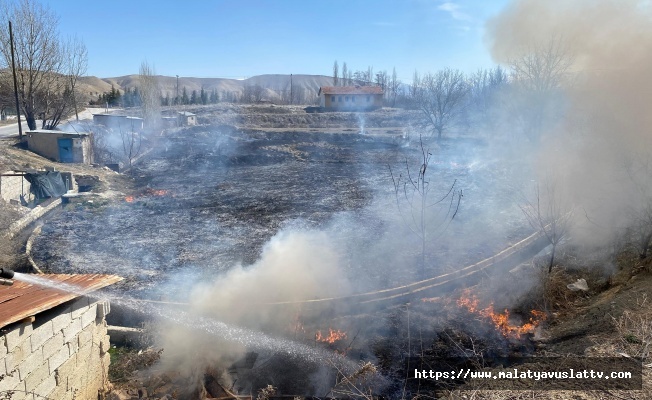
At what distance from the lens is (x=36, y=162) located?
18.8 metres

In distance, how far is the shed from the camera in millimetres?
3951

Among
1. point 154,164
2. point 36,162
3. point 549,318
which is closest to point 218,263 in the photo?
point 549,318

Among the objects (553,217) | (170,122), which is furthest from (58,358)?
(170,122)

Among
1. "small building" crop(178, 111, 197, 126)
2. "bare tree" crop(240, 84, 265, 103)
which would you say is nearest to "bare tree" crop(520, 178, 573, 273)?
"small building" crop(178, 111, 197, 126)

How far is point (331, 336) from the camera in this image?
7.11m

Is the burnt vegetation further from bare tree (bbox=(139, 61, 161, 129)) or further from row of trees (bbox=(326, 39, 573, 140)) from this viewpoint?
bare tree (bbox=(139, 61, 161, 129))

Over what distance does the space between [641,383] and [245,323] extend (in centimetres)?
581

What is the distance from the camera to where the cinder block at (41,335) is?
13.9 feet

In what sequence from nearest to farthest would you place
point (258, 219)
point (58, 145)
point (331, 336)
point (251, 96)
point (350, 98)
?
point (331, 336) → point (258, 219) → point (58, 145) → point (350, 98) → point (251, 96)

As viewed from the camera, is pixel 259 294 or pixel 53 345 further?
pixel 259 294

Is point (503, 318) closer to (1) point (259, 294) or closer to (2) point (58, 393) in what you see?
(1) point (259, 294)

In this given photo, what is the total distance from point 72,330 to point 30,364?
696 millimetres

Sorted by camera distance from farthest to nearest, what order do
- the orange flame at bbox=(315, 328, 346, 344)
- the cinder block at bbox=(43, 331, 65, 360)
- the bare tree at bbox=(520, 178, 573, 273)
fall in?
the bare tree at bbox=(520, 178, 573, 273) → the orange flame at bbox=(315, 328, 346, 344) → the cinder block at bbox=(43, 331, 65, 360)

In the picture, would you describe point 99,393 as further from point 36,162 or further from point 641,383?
point 36,162
